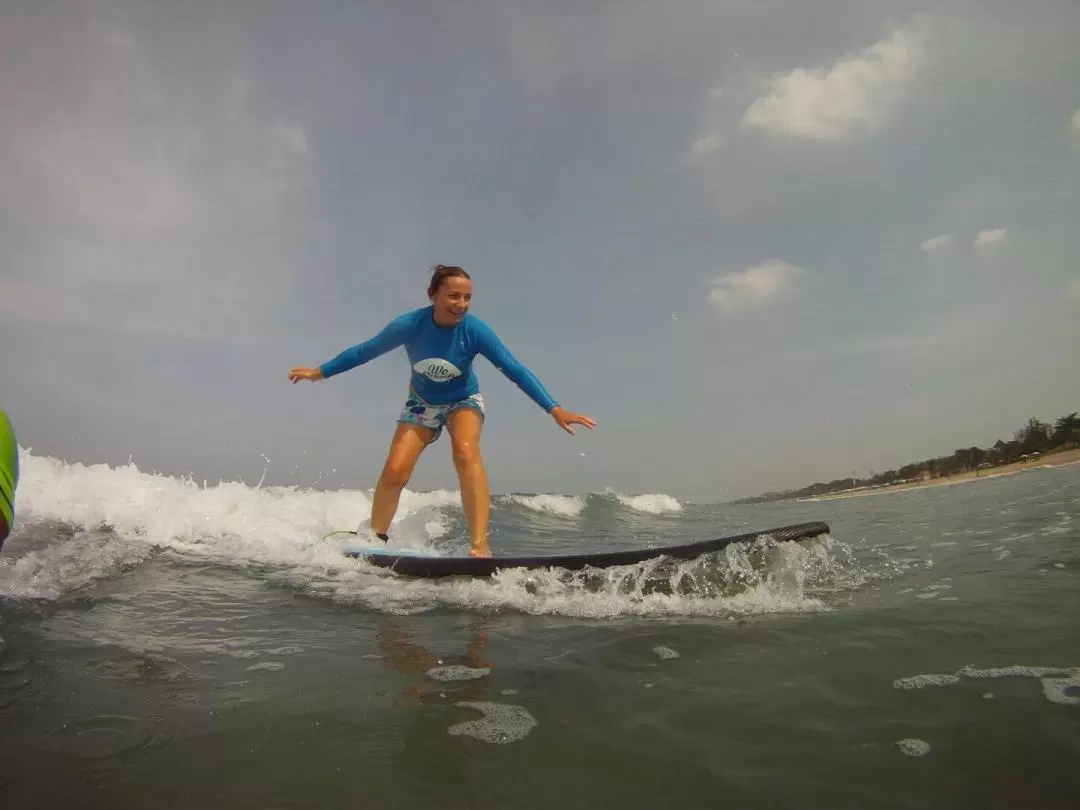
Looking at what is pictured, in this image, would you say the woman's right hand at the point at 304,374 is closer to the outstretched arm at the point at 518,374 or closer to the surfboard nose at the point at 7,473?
the outstretched arm at the point at 518,374

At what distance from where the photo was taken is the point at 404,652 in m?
2.55

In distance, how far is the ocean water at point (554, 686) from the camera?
152cm

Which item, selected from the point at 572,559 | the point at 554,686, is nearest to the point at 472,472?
the point at 572,559

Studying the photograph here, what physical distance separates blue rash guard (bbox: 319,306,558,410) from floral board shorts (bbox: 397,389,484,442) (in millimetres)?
49

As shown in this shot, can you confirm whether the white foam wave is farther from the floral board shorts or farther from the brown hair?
the brown hair

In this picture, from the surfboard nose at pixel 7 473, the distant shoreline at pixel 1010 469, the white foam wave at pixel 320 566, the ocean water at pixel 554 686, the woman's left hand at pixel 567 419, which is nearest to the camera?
the ocean water at pixel 554 686

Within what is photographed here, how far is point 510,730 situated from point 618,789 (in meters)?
0.44

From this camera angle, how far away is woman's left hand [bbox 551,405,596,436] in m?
4.90

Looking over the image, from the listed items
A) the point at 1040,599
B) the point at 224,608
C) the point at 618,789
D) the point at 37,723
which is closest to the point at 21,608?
the point at 224,608

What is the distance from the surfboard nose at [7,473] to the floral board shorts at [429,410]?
309 centimetres

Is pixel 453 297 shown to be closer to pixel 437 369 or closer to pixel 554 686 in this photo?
pixel 437 369

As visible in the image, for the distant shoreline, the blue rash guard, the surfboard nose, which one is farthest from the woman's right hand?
the distant shoreline

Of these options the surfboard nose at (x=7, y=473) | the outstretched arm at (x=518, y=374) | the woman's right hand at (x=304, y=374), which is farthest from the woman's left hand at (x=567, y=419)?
the surfboard nose at (x=7, y=473)

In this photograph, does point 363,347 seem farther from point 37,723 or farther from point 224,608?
point 37,723
